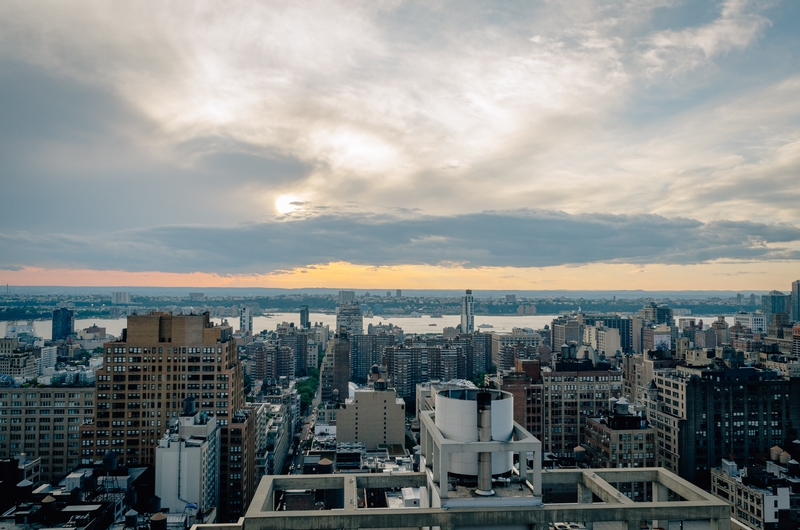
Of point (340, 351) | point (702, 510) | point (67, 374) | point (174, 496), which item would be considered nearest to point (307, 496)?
point (174, 496)

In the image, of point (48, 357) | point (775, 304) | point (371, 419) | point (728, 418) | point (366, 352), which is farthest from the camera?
point (775, 304)

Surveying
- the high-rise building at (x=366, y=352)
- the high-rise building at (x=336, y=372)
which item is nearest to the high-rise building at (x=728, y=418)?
the high-rise building at (x=336, y=372)

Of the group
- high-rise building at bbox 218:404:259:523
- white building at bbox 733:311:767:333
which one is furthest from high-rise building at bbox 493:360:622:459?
white building at bbox 733:311:767:333

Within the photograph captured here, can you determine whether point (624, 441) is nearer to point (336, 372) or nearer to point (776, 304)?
point (336, 372)

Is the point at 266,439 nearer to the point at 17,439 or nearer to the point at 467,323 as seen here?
the point at 17,439

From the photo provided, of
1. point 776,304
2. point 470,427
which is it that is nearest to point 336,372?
point 470,427

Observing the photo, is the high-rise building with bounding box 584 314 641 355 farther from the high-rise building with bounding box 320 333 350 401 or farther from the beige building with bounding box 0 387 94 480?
the beige building with bounding box 0 387 94 480
